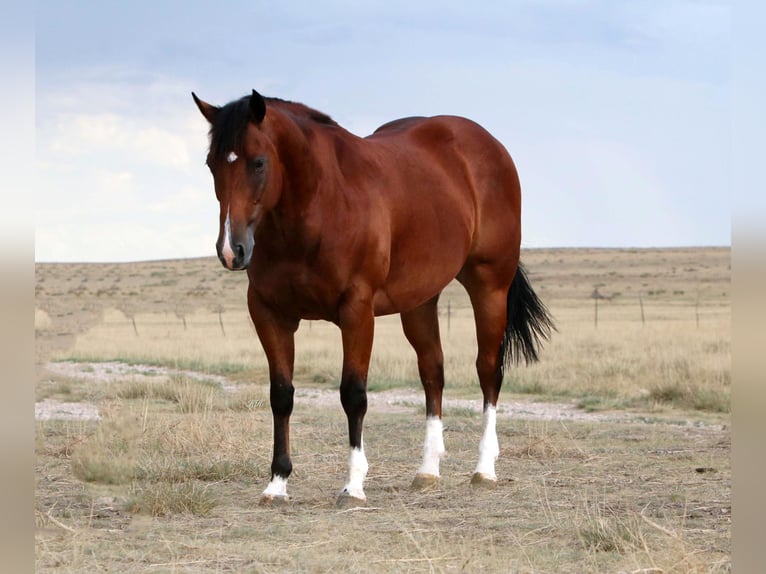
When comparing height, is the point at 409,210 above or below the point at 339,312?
above

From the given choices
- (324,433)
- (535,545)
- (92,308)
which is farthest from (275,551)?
(92,308)

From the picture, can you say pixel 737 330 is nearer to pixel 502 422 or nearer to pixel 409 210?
pixel 409 210

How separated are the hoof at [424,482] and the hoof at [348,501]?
0.93 metres

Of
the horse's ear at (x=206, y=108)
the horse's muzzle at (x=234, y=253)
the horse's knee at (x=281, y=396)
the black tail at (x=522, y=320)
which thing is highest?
the horse's ear at (x=206, y=108)

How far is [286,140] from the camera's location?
269 inches

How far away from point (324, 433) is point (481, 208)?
3380 mm

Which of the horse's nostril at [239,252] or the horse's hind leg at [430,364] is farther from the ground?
the horse's nostril at [239,252]

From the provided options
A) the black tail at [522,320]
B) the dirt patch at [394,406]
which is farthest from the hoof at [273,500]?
the dirt patch at [394,406]

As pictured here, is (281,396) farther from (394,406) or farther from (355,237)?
(394,406)

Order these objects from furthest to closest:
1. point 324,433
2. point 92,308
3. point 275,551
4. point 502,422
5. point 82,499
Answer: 1. point 92,308
2. point 502,422
3. point 324,433
4. point 82,499
5. point 275,551

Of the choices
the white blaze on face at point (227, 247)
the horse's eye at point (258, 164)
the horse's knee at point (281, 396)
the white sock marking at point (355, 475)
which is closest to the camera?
the white blaze on face at point (227, 247)

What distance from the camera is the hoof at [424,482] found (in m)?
7.89

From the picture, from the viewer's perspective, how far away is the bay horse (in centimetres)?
645

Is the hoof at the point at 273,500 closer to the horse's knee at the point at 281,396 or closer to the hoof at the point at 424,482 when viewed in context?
the horse's knee at the point at 281,396
